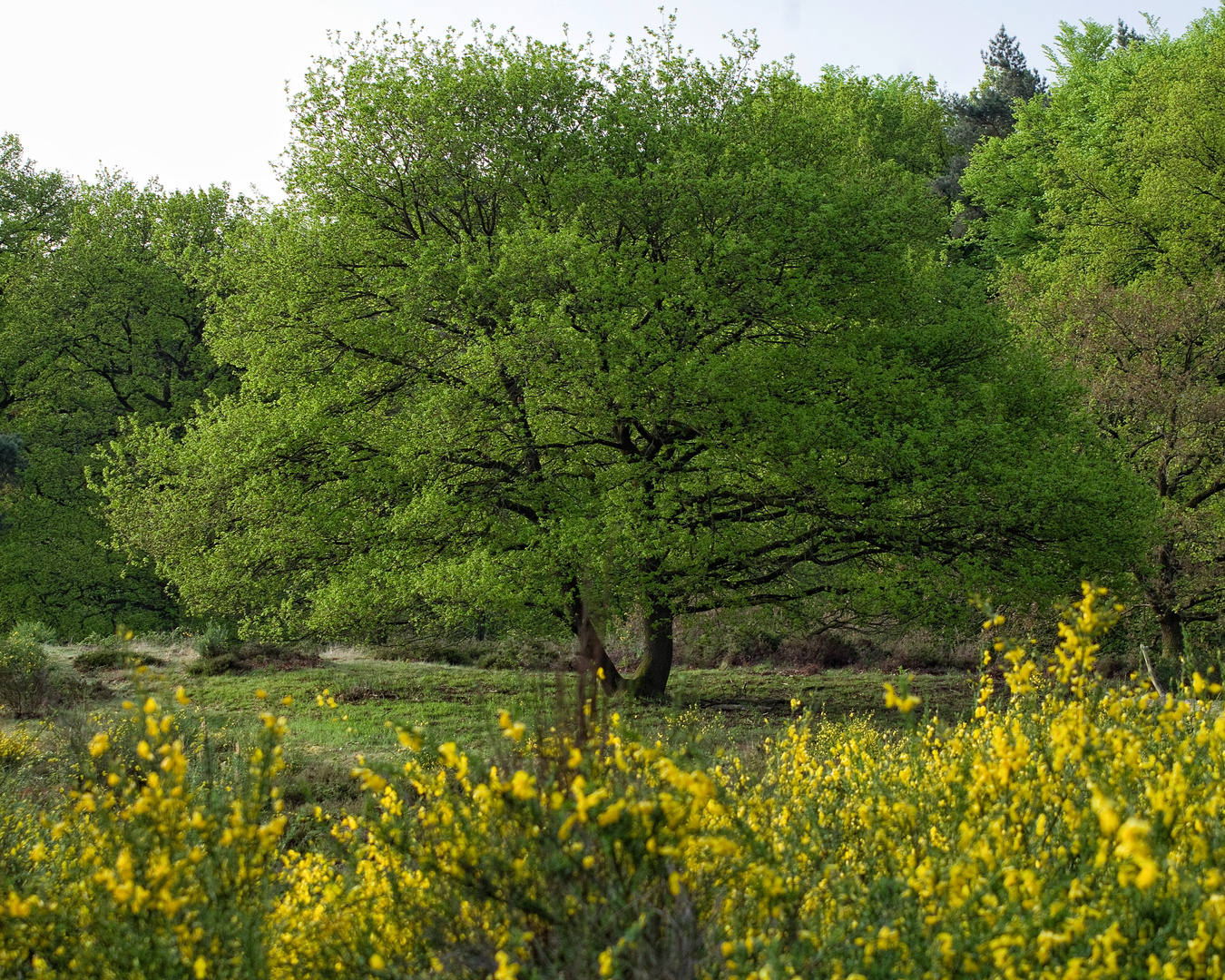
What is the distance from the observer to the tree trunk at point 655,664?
15.4 m

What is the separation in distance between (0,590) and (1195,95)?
1300 inches

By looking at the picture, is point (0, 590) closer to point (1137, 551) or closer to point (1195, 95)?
point (1137, 551)

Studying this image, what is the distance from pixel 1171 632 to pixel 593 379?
472 inches

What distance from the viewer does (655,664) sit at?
51.4ft

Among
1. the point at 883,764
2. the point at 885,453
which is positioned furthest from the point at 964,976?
the point at 885,453

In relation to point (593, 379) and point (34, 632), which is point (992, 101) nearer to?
Result: point (593, 379)

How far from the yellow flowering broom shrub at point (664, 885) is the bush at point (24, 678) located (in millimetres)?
11994

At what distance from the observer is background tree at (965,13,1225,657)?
17.1 m

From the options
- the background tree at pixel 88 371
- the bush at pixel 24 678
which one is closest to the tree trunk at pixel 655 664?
the bush at pixel 24 678

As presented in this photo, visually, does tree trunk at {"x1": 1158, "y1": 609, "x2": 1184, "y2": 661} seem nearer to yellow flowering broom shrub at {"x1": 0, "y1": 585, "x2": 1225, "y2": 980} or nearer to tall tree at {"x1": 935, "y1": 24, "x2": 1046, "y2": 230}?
yellow flowering broom shrub at {"x1": 0, "y1": 585, "x2": 1225, "y2": 980}

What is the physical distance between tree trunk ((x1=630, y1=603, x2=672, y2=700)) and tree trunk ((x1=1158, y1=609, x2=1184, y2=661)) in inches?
348

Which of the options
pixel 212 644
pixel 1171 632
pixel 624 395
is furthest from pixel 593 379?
pixel 212 644

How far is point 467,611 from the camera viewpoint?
12.5 m

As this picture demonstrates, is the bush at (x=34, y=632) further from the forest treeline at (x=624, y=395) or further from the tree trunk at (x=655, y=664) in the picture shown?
the tree trunk at (x=655, y=664)
